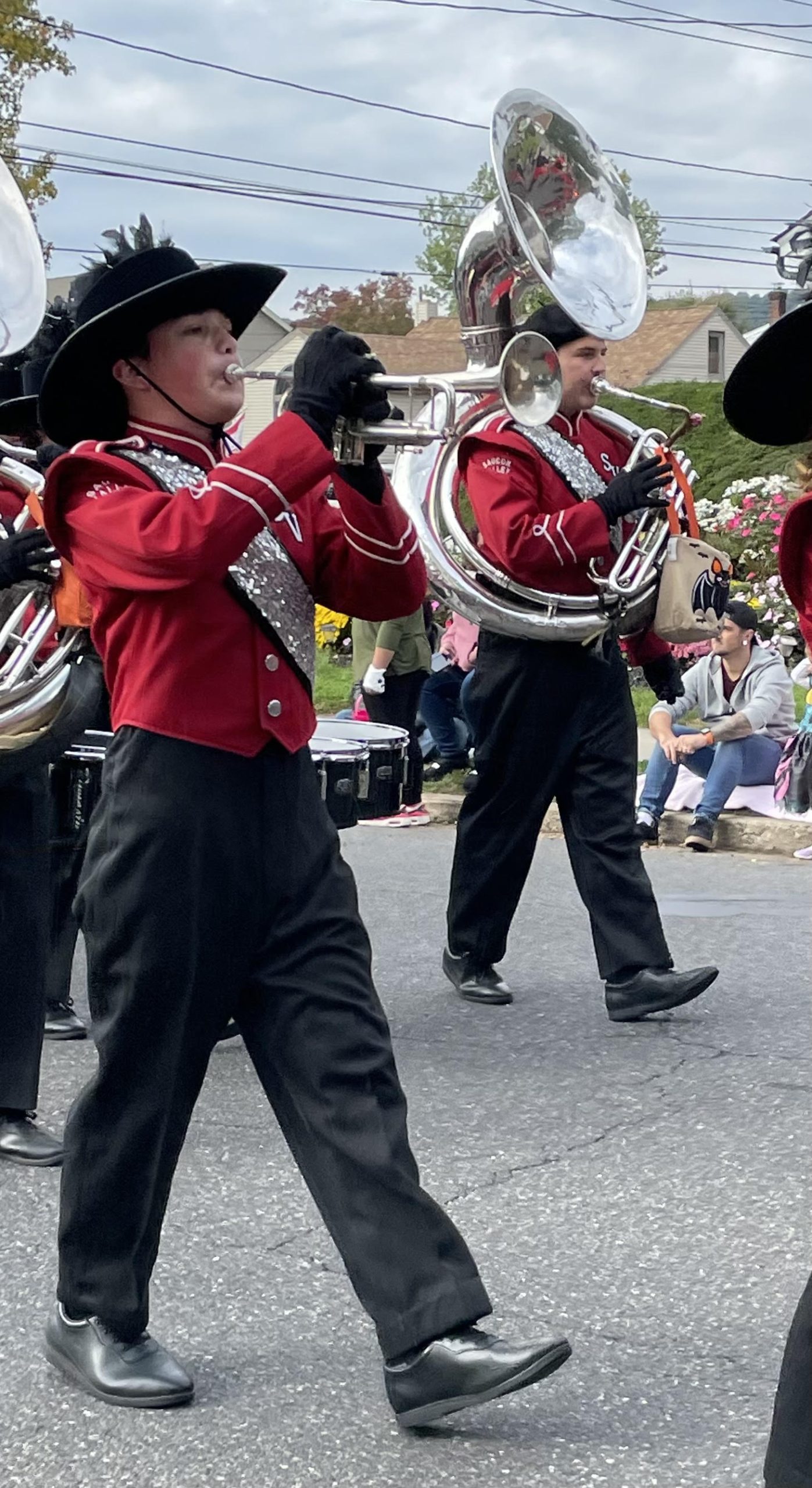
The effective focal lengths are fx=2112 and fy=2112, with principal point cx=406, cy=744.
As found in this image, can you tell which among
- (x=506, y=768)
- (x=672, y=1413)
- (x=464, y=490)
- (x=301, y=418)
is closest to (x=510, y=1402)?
(x=672, y=1413)

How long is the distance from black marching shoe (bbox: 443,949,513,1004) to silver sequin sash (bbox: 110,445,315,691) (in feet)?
9.51

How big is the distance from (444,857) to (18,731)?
4839 millimetres

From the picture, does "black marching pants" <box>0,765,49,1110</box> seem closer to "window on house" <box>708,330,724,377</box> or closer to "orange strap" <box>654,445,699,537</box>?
"orange strap" <box>654,445,699,537</box>

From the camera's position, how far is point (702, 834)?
369 inches

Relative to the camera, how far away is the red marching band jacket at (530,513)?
18.1 feet

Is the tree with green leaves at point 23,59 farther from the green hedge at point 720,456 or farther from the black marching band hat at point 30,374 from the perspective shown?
the black marching band hat at point 30,374

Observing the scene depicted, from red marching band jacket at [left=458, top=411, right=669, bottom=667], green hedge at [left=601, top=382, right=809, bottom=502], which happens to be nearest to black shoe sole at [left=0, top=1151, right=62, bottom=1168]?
red marching band jacket at [left=458, top=411, right=669, bottom=667]

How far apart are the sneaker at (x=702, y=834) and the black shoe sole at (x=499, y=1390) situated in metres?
6.28

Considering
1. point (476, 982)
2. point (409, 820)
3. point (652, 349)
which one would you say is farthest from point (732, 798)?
point (652, 349)

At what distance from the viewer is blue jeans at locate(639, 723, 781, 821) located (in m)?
9.33

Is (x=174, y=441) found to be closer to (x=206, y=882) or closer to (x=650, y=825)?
(x=206, y=882)

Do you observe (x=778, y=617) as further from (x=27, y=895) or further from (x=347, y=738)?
(x=27, y=895)

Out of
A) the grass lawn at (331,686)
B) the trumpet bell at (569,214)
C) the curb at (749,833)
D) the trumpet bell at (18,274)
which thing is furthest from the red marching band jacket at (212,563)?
the grass lawn at (331,686)

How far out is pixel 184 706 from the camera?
10.7 feet
